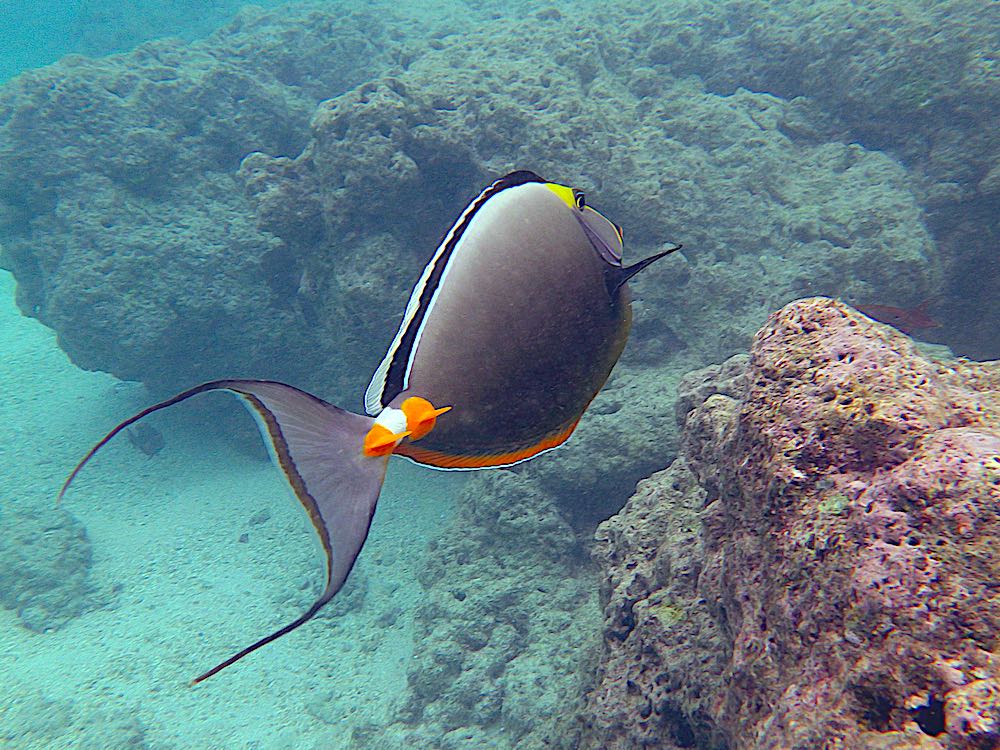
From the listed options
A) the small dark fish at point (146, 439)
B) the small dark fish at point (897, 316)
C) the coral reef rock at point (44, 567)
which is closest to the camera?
the small dark fish at point (897, 316)

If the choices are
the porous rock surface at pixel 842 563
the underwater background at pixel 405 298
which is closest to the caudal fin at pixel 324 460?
the porous rock surface at pixel 842 563

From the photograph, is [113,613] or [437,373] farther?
[113,613]

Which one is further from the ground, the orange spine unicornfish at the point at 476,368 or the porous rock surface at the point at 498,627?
the orange spine unicornfish at the point at 476,368

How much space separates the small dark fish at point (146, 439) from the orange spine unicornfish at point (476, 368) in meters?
8.76

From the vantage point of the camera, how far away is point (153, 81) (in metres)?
8.84

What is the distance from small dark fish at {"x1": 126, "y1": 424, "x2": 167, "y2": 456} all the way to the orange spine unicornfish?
8759 millimetres

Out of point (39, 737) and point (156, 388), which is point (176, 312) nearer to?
point (156, 388)

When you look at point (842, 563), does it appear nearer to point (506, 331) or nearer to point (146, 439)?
point (506, 331)

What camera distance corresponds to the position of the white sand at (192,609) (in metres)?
4.97

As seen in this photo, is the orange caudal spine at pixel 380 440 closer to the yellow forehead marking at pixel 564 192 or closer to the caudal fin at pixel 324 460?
the caudal fin at pixel 324 460

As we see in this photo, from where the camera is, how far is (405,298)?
19.9ft

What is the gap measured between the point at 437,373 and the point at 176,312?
26.9 ft

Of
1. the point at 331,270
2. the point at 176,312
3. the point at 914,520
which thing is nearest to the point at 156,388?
the point at 176,312

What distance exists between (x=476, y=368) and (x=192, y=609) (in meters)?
6.70
